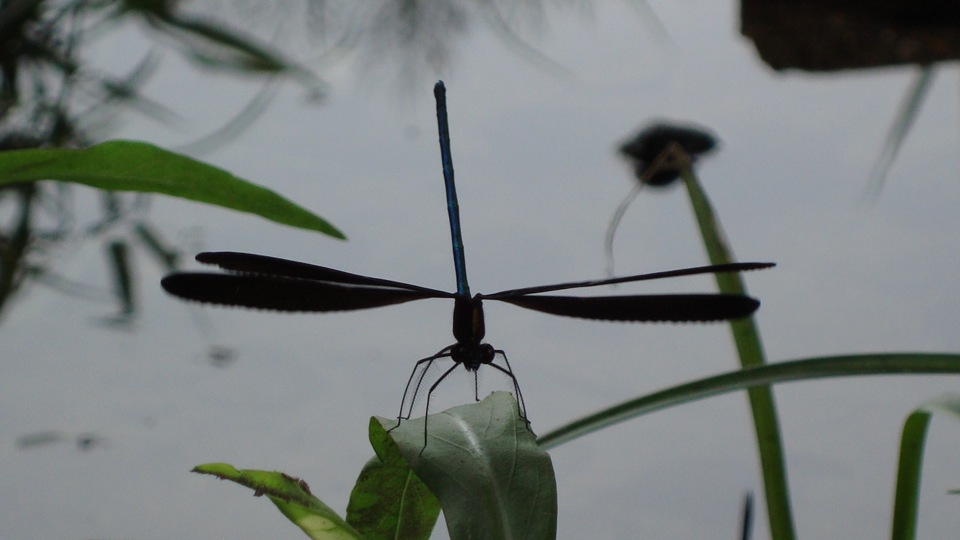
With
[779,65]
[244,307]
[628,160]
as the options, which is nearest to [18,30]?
[628,160]

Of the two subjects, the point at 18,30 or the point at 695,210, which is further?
the point at 18,30

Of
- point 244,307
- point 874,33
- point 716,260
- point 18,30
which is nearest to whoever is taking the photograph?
point 244,307

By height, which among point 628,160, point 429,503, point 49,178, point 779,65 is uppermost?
point 779,65

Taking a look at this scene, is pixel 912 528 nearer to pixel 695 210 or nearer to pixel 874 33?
pixel 695 210

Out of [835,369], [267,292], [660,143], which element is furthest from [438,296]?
[660,143]

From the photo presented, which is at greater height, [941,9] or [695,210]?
[941,9]

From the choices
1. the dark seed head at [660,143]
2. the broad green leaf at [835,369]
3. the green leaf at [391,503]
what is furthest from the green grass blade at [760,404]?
the dark seed head at [660,143]

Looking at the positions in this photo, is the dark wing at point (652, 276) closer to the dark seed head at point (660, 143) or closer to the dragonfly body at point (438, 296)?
the dragonfly body at point (438, 296)

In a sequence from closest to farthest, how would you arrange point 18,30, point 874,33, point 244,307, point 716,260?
point 244,307 → point 716,260 → point 18,30 → point 874,33
